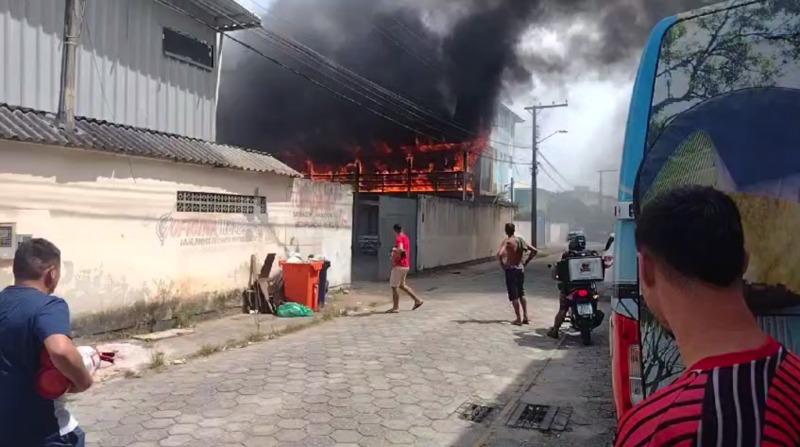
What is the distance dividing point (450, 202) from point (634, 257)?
1662 centimetres

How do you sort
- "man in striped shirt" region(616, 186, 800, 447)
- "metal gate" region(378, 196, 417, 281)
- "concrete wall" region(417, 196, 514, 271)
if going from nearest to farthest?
"man in striped shirt" region(616, 186, 800, 447), "metal gate" region(378, 196, 417, 281), "concrete wall" region(417, 196, 514, 271)

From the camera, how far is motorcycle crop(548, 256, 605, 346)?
22.0 ft

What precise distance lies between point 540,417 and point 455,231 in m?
15.4

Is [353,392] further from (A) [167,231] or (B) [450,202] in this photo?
(B) [450,202]

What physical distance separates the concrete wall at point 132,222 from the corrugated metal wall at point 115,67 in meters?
1.33

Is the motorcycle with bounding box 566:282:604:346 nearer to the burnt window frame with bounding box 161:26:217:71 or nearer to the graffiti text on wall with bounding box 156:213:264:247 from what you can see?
the graffiti text on wall with bounding box 156:213:264:247

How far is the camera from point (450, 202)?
62.3 ft

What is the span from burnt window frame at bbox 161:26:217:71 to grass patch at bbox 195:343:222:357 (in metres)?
5.07

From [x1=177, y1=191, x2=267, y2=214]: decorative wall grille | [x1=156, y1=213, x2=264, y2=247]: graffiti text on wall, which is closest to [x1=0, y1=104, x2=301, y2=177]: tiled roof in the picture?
[x1=177, y1=191, x2=267, y2=214]: decorative wall grille

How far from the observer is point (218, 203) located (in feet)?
28.1

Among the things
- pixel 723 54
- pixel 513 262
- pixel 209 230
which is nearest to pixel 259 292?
pixel 209 230

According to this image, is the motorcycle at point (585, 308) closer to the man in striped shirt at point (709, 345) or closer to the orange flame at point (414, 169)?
the man in striped shirt at point (709, 345)

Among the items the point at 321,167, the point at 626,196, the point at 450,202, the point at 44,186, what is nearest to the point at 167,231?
the point at 44,186

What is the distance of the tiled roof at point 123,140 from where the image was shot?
5.95 metres
